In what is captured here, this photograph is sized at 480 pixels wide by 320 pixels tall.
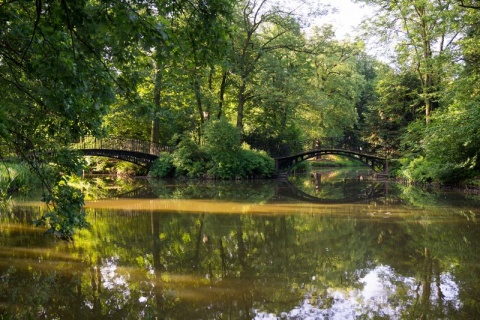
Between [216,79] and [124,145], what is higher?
[216,79]

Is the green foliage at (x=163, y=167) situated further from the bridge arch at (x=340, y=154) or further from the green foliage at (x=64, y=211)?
the green foliage at (x=64, y=211)

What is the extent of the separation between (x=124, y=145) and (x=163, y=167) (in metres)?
2.88

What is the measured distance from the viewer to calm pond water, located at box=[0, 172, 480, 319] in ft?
15.9

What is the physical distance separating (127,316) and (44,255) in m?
3.13

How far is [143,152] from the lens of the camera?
87.5 ft

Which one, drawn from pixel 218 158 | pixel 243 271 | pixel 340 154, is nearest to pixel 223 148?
pixel 218 158

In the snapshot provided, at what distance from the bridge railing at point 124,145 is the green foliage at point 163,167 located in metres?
1.09

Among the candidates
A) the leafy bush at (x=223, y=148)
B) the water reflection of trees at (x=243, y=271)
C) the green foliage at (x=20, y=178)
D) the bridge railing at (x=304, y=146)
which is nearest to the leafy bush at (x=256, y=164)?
the leafy bush at (x=223, y=148)

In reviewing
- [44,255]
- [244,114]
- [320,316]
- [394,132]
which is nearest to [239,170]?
[244,114]

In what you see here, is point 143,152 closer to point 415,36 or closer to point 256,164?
point 256,164

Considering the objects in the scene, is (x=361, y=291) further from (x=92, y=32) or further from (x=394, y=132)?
(x=394, y=132)

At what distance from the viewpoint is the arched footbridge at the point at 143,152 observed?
25.3m

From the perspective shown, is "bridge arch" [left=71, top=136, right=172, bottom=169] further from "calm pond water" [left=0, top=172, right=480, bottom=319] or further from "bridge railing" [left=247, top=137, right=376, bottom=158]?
"calm pond water" [left=0, top=172, right=480, bottom=319]

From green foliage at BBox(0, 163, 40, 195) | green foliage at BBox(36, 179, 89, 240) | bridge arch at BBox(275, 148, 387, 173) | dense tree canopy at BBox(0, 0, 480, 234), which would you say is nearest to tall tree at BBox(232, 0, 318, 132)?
dense tree canopy at BBox(0, 0, 480, 234)
